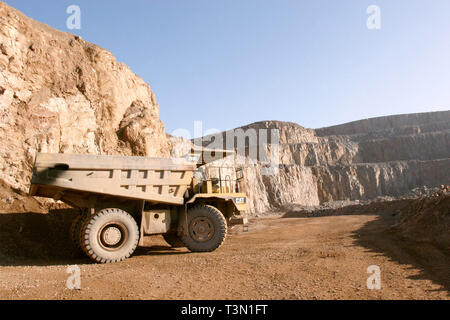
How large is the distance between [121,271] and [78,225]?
2.85m

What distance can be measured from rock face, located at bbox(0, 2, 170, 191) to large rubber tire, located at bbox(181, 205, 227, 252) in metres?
5.65

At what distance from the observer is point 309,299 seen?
4203mm

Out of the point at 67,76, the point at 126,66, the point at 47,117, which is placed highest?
the point at 126,66

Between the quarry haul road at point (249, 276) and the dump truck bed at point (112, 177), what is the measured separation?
65.4 inches

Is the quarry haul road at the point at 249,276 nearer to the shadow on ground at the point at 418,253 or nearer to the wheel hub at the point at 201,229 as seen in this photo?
the shadow on ground at the point at 418,253

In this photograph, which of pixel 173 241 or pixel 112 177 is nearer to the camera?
pixel 112 177

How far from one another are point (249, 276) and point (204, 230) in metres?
3.22

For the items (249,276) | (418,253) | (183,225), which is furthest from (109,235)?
(418,253)

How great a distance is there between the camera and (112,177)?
7.38 metres

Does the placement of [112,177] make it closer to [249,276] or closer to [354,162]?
[249,276]

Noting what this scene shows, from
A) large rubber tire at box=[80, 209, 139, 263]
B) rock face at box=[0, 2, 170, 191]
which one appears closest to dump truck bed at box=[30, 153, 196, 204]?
large rubber tire at box=[80, 209, 139, 263]

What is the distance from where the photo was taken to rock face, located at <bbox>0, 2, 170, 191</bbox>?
9.98 metres

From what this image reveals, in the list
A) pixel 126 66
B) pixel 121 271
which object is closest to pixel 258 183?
pixel 126 66
